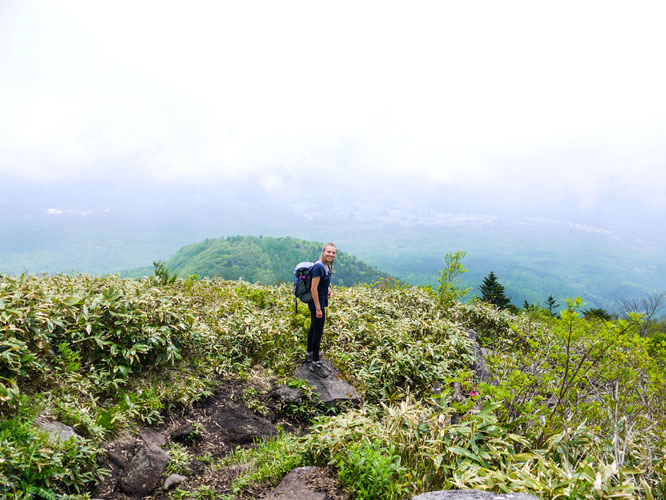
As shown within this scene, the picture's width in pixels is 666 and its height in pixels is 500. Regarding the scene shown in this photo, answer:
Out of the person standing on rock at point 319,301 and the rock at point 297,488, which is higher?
the person standing on rock at point 319,301

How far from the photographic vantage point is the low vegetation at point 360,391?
10.2 feet

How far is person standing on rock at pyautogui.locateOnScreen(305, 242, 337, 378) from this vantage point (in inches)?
229

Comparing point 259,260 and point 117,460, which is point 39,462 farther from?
point 259,260

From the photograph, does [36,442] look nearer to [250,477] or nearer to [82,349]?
[82,349]

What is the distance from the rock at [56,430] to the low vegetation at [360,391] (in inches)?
3.7

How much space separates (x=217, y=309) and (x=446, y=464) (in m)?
5.62

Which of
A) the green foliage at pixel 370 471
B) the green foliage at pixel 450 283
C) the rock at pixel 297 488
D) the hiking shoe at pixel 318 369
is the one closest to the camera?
the green foliage at pixel 370 471

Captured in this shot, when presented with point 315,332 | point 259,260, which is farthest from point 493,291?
point 259,260

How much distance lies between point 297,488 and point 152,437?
220 cm

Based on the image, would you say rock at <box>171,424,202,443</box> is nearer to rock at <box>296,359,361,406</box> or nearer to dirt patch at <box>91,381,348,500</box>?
dirt patch at <box>91,381,348,500</box>

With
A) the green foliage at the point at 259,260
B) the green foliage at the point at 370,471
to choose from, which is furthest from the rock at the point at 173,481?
the green foliage at the point at 259,260

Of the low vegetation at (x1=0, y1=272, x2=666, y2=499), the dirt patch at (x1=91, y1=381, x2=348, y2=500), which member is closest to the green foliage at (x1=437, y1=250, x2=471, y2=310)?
the low vegetation at (x1=0, y1=272, x2=666, y2=499)

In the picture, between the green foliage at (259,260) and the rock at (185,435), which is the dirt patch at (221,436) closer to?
the rock at (185,435)

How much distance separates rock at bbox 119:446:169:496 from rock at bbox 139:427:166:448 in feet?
0.88
